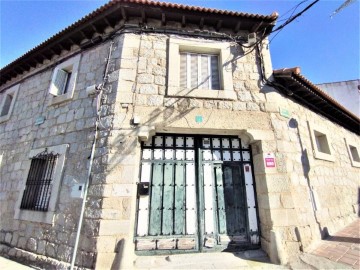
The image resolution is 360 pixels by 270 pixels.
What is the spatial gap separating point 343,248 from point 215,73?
479 centimetres

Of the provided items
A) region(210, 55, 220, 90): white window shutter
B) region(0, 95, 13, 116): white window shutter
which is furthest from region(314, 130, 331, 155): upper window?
region(0, 95, 13, 116): white window shutter

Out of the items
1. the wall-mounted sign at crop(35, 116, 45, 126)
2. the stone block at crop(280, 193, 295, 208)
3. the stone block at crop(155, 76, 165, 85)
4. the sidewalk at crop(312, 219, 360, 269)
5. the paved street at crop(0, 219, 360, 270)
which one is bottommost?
the paved street at crop(0, 219, 360, 270)

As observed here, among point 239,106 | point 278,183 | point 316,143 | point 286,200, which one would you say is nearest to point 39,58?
point 239,106

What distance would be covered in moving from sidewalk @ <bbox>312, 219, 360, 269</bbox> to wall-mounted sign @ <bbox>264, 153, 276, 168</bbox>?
1.85 m

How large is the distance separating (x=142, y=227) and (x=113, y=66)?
3.70 meters

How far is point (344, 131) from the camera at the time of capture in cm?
820

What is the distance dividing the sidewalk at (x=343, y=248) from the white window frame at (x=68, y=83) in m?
6.74

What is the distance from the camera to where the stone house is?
3.71 metres

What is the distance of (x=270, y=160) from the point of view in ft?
13.6

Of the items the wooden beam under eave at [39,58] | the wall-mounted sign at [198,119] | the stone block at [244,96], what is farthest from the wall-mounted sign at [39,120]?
the stone block at [244,96]

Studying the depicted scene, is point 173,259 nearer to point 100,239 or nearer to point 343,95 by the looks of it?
point 100,239

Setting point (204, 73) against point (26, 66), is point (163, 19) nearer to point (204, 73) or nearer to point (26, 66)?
point (204, 73)

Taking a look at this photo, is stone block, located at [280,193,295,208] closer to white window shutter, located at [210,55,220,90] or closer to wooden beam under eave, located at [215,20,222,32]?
white window shutter, located at [210,55,220,90]

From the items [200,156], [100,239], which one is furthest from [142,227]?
[200,156]
